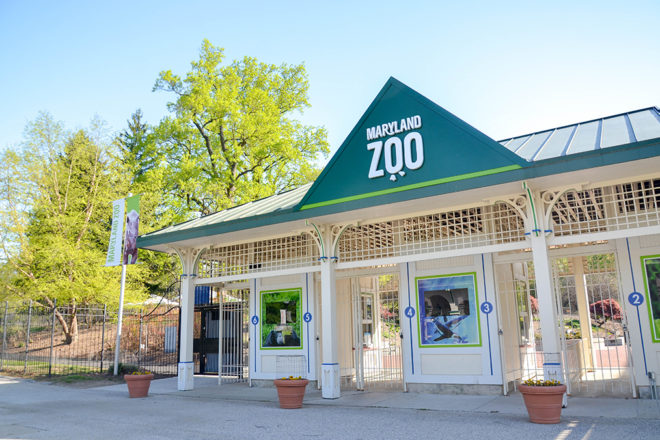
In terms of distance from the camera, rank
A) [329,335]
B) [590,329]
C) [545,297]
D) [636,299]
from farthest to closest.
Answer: [590,329] → [329,335] → [636,299] → [545,297]

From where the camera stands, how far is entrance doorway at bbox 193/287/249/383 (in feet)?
44.2

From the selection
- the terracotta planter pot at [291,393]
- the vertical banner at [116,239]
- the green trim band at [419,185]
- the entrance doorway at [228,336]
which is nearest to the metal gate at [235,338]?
the entrance doorway at [228,336]

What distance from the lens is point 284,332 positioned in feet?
39.0

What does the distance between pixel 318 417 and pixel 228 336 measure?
657cm

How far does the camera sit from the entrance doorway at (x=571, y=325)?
8883mm

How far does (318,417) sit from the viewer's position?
7770 millimetres

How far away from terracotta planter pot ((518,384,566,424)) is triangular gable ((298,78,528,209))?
3.19 metres

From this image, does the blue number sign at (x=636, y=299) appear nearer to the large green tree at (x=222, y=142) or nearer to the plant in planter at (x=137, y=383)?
the plant in planter at (x=137, y=383)

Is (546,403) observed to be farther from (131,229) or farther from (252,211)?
(131,229)

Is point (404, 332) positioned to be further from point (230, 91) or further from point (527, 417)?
point (230, 91)

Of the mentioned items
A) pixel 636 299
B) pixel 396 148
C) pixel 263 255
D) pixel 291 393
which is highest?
pixel 396 148

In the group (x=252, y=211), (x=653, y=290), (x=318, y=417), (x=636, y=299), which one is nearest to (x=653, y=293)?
(x=653, y=290)

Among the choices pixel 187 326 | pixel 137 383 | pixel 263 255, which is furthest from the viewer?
pixel 263 255

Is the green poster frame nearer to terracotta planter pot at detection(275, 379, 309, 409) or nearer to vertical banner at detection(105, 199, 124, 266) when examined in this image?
terracotta planter pot at detection(275, 379, 309, 409)
